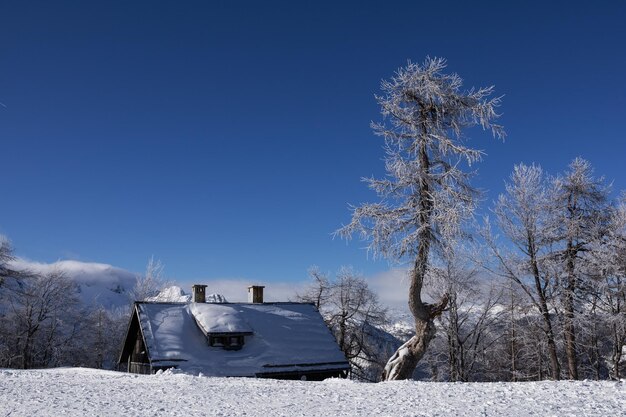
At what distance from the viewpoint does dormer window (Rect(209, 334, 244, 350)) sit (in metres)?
27.1

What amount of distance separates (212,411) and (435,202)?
8.89m

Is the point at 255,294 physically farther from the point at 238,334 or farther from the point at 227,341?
the point at 227,341

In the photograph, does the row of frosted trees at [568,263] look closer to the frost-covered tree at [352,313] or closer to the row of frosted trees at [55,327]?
the frost-covered tree at [352,313]

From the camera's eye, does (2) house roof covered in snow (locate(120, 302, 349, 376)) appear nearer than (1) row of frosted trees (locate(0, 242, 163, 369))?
Yes

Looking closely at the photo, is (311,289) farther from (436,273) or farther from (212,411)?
(212,411)

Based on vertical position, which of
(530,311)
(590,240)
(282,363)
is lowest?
(282,363)

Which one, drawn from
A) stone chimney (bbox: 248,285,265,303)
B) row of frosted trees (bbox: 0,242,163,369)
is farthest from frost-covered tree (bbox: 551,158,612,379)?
row of frosted trees (bbox: 0,242,163,369)

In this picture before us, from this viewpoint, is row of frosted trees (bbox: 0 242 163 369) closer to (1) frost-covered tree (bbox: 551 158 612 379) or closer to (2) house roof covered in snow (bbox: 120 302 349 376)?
(2) house roof covered in snow (bbox: 120 302 349 376)

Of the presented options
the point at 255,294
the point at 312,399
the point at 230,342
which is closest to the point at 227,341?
the point at 230,342

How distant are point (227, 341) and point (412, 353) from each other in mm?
14007

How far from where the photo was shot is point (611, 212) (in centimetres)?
1992

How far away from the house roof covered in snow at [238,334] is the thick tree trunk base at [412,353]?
12098mm

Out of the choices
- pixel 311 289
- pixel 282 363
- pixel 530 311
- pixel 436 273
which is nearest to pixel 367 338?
pixel 311 289

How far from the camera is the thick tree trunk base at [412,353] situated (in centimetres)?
1586
